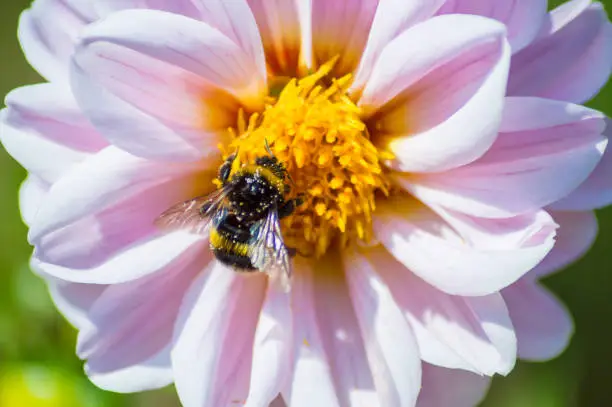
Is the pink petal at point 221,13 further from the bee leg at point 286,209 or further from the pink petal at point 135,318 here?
the pink petal at point 135,318

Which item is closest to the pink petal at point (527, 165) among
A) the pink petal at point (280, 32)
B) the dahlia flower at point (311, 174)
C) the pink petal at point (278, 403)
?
the dahlia flower at point (311, 174)

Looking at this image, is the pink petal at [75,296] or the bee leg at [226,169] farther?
the pink petal at [75,296]

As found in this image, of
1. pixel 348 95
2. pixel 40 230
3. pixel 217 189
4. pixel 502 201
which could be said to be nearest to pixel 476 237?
pixel 502 201

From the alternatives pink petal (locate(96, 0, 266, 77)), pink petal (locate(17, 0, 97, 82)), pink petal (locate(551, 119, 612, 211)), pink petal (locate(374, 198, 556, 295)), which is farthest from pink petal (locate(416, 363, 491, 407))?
pink petal (locate(17, 0, 97, 82))

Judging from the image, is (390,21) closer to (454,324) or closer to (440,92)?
(440,92)

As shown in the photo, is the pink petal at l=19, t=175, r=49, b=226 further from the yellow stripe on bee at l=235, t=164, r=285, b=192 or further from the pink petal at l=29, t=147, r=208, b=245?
the yellow stripe on bee at l=235, t=164, r=285, b=192

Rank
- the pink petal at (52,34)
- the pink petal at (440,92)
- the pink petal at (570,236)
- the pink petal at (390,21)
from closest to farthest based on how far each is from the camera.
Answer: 1. the pink petal at (440,92)
2. the pink petal at (390,21)
3. the pink petal at (52,34)
4. the pink petal at (570,236)

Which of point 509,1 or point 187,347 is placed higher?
point 509,1

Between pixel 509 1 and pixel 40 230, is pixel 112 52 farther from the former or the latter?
pixel 509 1
